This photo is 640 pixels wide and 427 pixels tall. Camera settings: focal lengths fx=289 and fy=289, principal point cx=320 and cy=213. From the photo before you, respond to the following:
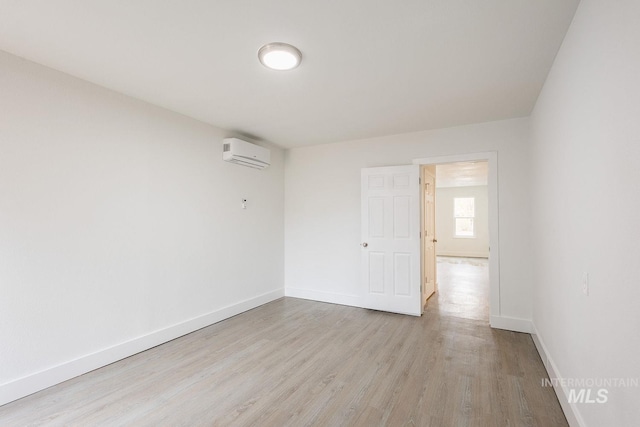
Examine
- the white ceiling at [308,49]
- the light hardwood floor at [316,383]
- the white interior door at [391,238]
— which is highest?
the white ceiling at [308,49]

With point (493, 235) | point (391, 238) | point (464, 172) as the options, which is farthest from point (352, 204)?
point (464, 172)

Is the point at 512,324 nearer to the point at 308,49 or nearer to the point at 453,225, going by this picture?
the point at 308,49

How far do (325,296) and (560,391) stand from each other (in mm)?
3137

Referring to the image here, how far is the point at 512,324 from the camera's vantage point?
3494 millimetres

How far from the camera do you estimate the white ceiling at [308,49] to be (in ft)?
5.61

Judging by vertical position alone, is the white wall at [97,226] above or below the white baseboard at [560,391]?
above

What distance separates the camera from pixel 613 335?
1271 millimetres

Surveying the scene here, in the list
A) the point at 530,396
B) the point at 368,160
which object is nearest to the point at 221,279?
the point at 368,160

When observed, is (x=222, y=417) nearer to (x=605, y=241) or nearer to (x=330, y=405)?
(x=330, y=405)

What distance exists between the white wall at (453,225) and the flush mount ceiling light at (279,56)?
9.65m

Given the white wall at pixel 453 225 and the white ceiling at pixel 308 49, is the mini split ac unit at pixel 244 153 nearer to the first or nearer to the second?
the white ceiling at pixel 308 49

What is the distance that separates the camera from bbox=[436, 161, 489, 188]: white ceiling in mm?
6739

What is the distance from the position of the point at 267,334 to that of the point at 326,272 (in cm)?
162

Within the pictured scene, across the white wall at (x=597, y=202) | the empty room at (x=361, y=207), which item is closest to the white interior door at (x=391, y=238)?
the empty room at (x=361, y=207)
